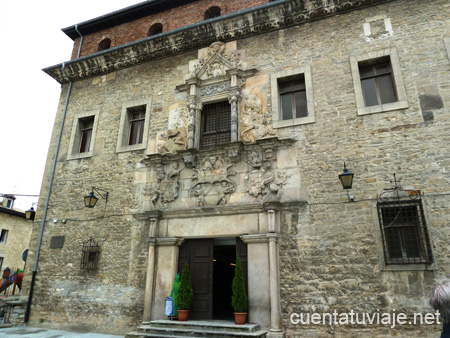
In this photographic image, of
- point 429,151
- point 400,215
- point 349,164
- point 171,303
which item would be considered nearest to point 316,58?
point 349,164

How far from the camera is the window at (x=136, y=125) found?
10.7 metres

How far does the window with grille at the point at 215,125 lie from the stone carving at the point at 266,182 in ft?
4.68

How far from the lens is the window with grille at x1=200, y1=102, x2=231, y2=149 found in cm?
945

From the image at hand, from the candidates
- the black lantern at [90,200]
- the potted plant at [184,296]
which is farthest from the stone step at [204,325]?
the black lantern at [90,200]

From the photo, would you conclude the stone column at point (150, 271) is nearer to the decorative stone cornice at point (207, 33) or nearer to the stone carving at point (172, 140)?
the stone carving at point (172, 140)

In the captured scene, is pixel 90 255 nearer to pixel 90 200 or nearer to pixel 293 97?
pixel 90 200

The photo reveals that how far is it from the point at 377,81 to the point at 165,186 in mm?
6187

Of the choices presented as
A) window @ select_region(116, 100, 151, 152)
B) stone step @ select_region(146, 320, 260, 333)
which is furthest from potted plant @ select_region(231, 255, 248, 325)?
window @ select_region(116, 100, 151, 152)

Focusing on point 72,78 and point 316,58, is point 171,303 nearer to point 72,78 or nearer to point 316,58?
point 316,58

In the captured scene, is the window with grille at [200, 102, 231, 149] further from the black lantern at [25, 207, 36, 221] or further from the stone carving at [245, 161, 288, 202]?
the black lantern at [25, 207, 36, 221]

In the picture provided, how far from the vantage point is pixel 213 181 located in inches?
347

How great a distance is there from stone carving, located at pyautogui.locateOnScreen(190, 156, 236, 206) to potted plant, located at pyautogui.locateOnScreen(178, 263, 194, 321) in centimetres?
186

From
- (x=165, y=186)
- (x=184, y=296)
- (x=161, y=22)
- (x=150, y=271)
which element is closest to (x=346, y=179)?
(x=184, y=296)

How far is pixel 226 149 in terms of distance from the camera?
879 cm
